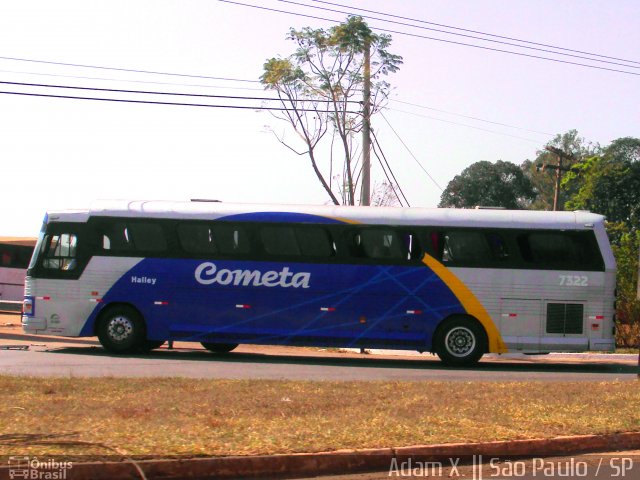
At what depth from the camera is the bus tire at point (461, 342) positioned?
62.0 feet

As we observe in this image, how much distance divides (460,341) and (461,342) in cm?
3

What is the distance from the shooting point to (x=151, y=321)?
19516mm

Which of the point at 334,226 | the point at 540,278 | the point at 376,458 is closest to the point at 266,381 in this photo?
the point at 376,458

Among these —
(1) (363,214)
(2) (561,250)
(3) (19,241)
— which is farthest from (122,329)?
(3) (19,241)

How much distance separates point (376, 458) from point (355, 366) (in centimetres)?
1041

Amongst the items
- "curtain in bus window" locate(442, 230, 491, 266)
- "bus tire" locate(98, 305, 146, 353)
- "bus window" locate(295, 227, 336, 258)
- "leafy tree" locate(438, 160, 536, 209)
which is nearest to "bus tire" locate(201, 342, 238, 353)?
"bus tire" locate(98, 305, 146, 353)

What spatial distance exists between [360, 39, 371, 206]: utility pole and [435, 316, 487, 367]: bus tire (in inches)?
351

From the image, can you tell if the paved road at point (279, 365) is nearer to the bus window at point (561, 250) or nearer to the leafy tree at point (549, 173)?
the bus window at point (561, 250)

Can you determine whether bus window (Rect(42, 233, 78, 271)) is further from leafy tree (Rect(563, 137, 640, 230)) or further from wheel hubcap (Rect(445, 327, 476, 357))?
leafy tree (Rect(563, 137, 640, 230))

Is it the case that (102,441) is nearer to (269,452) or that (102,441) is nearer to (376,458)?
(269,452)

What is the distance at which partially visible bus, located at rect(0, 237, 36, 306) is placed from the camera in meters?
43.3

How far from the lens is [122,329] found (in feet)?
64.1

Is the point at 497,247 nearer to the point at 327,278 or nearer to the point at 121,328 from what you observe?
the point at 327,278

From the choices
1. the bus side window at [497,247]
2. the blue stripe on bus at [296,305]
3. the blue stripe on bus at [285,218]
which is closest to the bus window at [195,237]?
the blue stripe on bus at [296,305]
